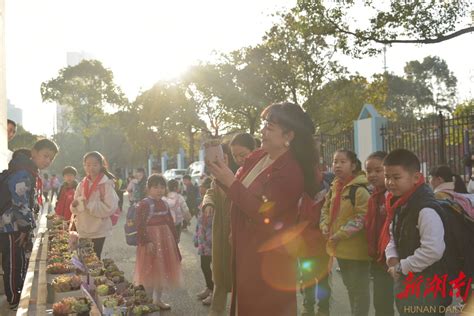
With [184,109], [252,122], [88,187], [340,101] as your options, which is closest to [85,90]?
[184,109]

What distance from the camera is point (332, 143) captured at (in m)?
17.4

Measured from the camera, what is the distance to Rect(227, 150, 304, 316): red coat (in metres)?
2.72

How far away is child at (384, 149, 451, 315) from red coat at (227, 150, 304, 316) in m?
1.10

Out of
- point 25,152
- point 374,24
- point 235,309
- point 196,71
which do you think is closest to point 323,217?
point 235,309

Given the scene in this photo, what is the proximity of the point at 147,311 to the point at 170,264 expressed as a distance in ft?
6.49

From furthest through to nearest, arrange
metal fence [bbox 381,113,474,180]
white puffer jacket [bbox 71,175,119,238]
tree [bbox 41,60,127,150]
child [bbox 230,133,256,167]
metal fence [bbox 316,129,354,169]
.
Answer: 1. tree [bbox 41,60,127,150]
2. metal fence [bbox 316,129,354,169]
3. metal fence [bbox 381,113,474,180]
4. white puffer jacket [bbox 71,175,119,238]
5. child [bbox 230,133,256,167]

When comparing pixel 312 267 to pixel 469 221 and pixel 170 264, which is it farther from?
pixel 469 221

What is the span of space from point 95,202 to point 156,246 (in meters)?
0.94

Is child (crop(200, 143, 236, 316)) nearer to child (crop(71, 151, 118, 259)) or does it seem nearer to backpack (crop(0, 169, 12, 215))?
child (crop(71, 151, 118, 259))

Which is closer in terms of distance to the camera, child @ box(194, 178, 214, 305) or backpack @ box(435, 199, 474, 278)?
backpack @ box(435, 199, 474, 278)

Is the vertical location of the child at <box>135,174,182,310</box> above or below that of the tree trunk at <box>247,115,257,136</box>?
below

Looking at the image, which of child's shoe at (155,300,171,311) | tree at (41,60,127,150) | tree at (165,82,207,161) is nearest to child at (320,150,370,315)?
child's shoe at (155,300,171,311)

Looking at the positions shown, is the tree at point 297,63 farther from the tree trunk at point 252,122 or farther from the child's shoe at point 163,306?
the child's shoe at point 163,306

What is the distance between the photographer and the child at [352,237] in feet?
17.2
